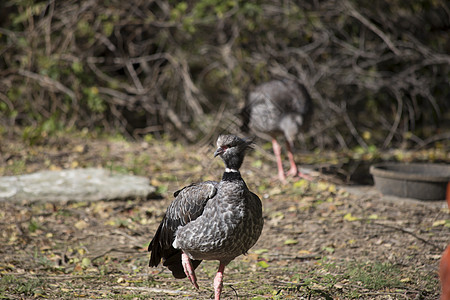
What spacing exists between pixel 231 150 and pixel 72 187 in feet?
10.5

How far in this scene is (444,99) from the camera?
975 cm

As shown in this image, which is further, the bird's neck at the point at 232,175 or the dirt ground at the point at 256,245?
the dirt ground at the point at 256,245

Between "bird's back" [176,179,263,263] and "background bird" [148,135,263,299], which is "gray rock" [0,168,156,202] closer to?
"background bird" [148,135,263,299]

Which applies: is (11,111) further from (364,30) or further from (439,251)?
(439,251)

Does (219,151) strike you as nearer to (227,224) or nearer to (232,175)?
(232,175)

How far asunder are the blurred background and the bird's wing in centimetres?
457

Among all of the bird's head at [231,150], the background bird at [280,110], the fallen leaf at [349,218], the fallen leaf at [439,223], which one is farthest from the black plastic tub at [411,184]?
the bird's head at [231,150]

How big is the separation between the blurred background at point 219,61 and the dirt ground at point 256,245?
2.02m

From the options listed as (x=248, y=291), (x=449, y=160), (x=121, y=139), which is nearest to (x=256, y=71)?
(x=121, y=139)

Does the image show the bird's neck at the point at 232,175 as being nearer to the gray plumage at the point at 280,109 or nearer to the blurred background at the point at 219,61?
the gray plumage at the point at 280,109

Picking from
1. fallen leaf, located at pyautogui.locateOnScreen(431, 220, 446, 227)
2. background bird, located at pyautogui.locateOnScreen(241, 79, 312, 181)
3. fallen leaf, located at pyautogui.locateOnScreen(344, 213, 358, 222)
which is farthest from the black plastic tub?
background bird, located at pyautogui.locateOnScreen(241, 79, 312, 181)

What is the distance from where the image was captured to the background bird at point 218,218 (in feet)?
11.0

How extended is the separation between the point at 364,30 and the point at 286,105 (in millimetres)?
2565

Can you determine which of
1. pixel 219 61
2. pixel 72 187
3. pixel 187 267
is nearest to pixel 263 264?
pixel 187 267
